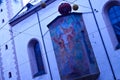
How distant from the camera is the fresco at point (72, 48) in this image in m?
11.9

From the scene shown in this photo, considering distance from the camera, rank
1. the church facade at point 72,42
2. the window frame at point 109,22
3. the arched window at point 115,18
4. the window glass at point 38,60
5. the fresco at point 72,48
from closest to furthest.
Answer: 1. the fresco at point 72,48
2. the church facade at point 72,42
3. the window frame at point 109,22
4. the arched window at point 115,18
5. the window glass at point 38,60

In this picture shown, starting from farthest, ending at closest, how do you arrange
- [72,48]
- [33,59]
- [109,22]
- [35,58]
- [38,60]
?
[35,58], [33,59], [38,60], [109,22], [72,48]

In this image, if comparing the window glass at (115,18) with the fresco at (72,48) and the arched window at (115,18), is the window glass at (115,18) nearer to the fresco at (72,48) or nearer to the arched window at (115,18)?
the arched window at (115,18)

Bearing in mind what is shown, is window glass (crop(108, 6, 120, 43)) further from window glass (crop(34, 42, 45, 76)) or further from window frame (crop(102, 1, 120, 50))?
window glass (crop(34, 42, 45, 76))

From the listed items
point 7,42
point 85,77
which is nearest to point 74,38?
point 85,77

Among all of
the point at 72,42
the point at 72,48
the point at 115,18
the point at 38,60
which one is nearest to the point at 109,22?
the point at 115,18

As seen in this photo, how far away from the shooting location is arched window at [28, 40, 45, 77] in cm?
1577

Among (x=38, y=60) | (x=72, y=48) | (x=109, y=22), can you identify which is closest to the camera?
(x=72, y=48)

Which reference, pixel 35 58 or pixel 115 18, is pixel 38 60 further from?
pixel 115 18

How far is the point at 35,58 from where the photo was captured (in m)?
16.3

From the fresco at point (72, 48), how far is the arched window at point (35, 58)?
3.04 m

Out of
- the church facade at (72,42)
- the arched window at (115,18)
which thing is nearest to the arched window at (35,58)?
the church facade at (72,42)

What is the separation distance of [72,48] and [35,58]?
15.9 feet

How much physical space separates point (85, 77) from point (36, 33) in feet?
18.6
